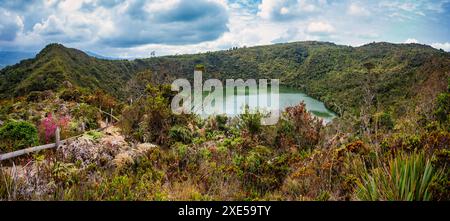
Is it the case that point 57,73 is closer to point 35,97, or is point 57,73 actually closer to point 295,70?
point 35,97

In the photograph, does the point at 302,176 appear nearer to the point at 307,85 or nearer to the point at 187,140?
the point at 187,140

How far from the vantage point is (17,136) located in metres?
7.47

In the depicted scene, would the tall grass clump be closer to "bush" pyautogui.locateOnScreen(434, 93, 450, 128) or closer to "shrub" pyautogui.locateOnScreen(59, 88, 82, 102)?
"bush" pyautogui.locateOnScreen(434, 93, 450, 128)

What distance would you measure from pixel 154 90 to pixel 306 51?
3591 inches

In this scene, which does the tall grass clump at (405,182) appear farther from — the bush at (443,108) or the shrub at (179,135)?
the shrub at (179,135)

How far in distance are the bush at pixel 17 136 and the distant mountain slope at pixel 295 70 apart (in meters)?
7.00

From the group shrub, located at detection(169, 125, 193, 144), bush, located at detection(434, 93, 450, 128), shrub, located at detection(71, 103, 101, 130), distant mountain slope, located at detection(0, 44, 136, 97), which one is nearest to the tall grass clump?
bush, located at detection(434, 93, 450, 128)

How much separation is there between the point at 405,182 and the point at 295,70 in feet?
264

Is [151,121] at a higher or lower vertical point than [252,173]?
higher

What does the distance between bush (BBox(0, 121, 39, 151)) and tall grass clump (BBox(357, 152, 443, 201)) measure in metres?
7.69

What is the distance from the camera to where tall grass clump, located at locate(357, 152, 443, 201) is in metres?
2.20

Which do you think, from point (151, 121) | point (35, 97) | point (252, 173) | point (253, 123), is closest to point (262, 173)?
point (252, 173)

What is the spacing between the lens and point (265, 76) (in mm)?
75688
